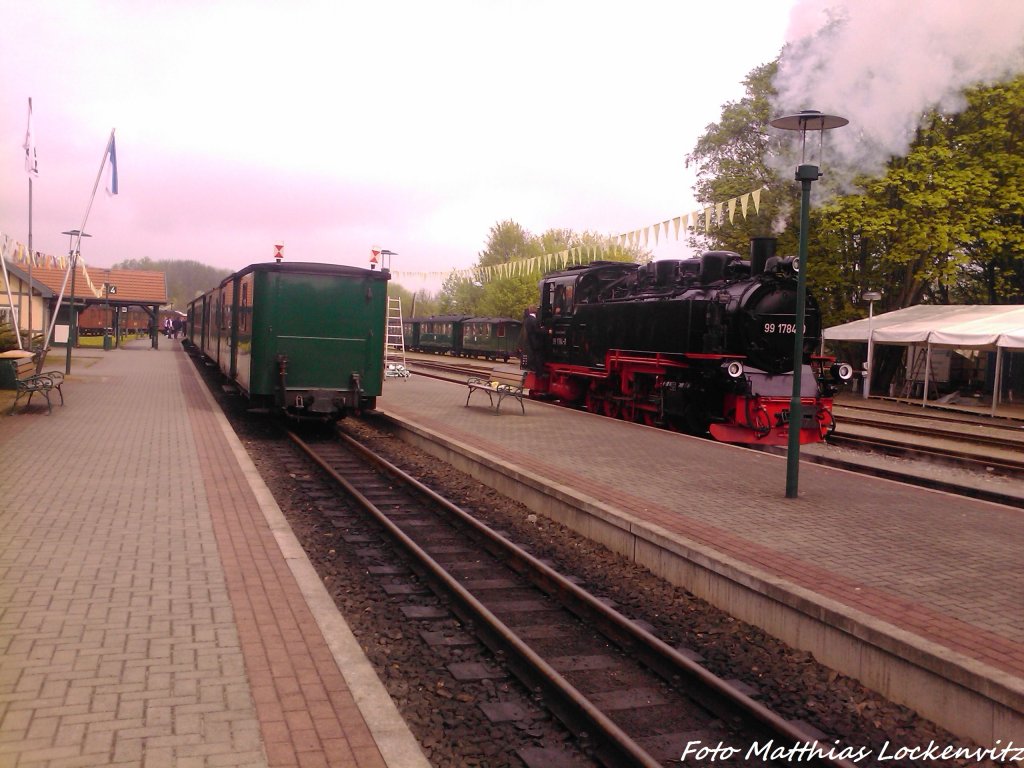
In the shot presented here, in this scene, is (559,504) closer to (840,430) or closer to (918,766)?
(918,766)

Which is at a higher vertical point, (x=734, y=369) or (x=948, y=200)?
(x=948, y=200)

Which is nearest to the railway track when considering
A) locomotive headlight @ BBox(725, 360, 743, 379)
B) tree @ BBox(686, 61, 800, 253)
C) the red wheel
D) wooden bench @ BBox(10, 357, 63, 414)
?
locomotive headlight @ BBox(725, 360, 743, 379)

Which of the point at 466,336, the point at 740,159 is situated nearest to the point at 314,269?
the point at 740,159

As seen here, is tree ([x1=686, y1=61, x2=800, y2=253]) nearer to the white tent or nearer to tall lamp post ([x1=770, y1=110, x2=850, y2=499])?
the white tent

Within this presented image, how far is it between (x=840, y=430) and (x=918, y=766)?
13.7 m

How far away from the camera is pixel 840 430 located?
16812mm

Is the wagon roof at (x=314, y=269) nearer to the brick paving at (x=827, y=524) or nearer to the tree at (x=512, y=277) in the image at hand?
the brick paving at (x=827, y=524)

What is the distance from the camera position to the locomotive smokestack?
543 inches

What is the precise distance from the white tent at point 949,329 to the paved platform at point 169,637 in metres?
18.1

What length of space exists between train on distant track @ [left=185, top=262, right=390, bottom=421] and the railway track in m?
5.82

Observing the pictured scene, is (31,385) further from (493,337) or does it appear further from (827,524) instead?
(493,337)

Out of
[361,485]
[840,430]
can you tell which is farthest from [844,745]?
[840,430]

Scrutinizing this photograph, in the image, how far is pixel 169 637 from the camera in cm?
468

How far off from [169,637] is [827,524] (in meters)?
5.56
